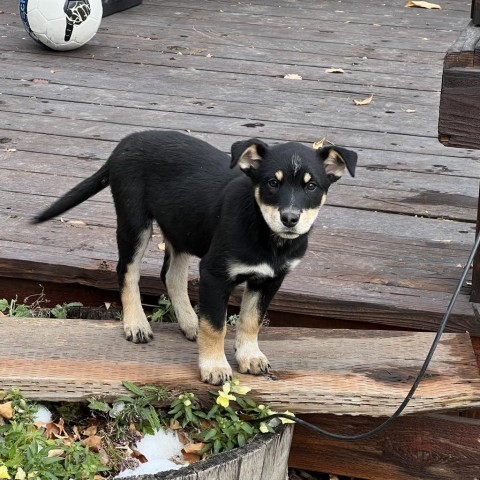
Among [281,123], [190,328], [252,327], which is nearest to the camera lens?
[252,327]

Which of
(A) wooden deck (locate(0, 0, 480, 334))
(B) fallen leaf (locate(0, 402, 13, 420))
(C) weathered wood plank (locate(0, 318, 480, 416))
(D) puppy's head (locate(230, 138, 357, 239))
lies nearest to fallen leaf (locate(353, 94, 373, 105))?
(A) wooden deck (locate(0, 0, 480, 334))

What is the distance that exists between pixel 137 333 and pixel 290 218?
101cm

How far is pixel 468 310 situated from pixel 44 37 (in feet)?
14.5

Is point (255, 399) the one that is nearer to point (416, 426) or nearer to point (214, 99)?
point (416, 426)

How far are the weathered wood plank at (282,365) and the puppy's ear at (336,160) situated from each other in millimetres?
780

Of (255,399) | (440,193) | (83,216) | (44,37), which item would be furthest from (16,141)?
(255,399)

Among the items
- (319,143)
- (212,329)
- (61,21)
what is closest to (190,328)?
(212,329)

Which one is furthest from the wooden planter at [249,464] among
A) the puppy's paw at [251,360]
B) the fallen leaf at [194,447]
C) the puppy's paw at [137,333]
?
the puppy's paw at [137,333]

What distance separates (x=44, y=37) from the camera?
24.9ft

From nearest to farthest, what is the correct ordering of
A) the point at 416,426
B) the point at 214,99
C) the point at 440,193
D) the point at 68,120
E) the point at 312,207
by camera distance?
the point at 312,207, the point at 416,426, the point at 440,193, the point at 68,120, the point at 214,99

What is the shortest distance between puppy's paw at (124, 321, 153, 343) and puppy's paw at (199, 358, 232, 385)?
41 cm

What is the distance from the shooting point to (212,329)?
142 inches

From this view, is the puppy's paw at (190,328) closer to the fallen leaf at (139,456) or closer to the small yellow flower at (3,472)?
the fallen leaf at (139,456)

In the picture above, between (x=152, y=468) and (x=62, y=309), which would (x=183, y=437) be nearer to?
(x=152, y=468)
